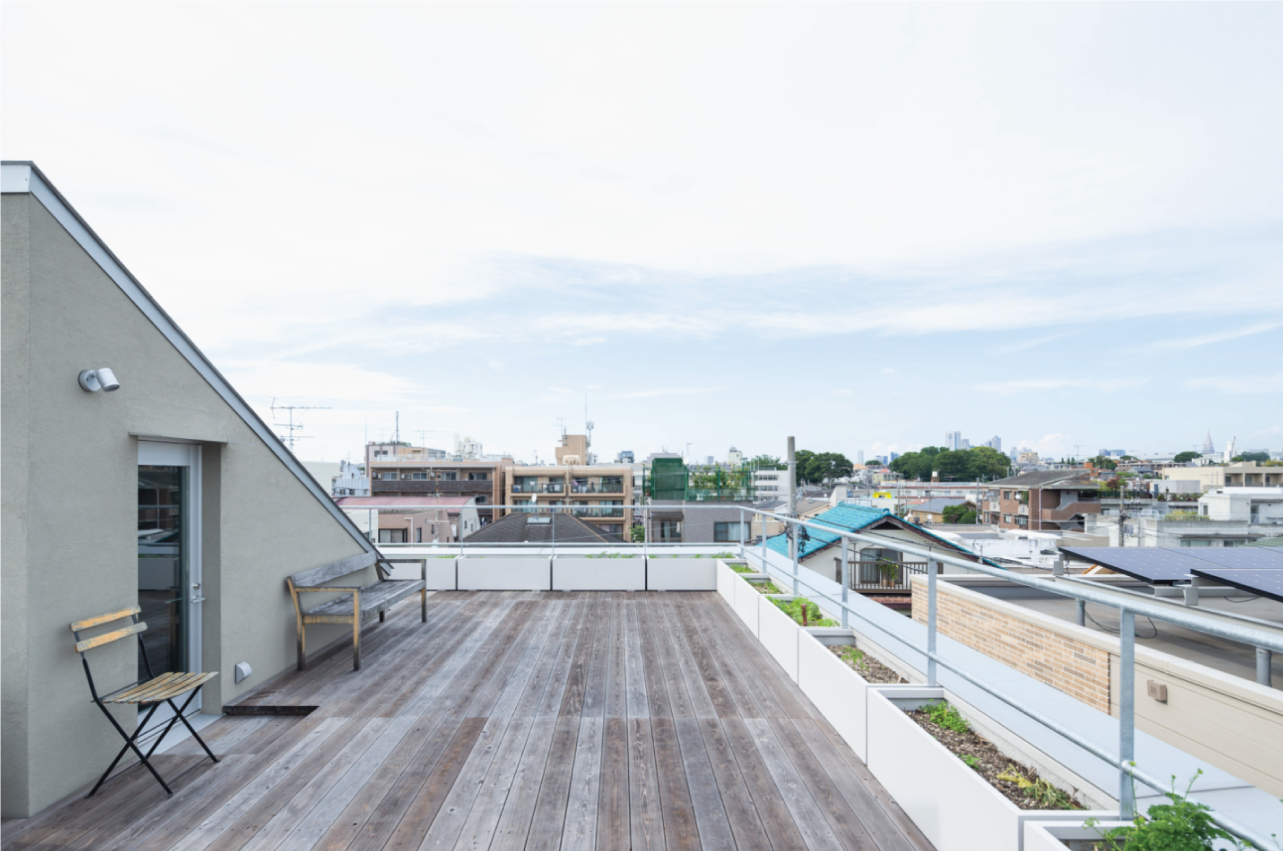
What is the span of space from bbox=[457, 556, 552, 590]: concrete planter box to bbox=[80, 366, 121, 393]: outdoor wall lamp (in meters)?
4.87

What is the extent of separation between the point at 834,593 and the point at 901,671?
1.49 meters

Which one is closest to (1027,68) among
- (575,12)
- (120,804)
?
(575,12)

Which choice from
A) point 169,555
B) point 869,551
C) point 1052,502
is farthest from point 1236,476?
point 169,555

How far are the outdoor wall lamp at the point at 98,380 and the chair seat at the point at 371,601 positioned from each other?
91.4 inches

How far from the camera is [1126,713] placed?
164 centimetres

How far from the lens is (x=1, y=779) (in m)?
2.40

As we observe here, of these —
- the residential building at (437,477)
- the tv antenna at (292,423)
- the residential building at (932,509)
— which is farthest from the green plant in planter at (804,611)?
the residential building at (932,509)

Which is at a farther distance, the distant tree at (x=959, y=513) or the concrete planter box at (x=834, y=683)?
the distant tree at (x=959, y=513)

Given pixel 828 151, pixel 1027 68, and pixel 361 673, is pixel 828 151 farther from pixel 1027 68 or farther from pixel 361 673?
pixel 361 673

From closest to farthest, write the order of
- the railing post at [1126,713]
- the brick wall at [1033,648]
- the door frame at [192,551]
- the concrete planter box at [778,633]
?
the railing post at [1126,713]
the door frame at [192,551]
the concrete planter box at [778,633]
the brick wall at [1033,648]

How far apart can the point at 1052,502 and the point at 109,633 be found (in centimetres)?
5587

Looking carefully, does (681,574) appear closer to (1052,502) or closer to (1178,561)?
(1178,561)

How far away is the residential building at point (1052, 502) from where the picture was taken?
44.9 meters

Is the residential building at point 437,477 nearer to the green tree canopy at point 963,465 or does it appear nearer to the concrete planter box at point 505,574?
the concrete planter box at point 505,574
